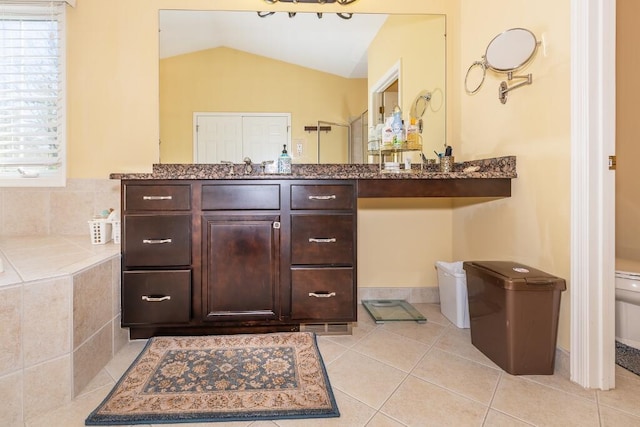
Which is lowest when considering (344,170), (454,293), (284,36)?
(454,293)

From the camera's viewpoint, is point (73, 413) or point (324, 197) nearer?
point (73, 413)

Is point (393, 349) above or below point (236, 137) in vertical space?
below

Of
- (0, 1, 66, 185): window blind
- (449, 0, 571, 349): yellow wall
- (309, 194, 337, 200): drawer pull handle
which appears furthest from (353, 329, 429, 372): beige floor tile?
(0, 1, 66, 185): window blind

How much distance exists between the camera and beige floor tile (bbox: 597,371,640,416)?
1.22 metres

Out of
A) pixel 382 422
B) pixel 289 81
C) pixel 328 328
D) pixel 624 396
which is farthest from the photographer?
pixel 289 81

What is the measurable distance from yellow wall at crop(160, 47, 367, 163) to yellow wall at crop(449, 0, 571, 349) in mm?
775

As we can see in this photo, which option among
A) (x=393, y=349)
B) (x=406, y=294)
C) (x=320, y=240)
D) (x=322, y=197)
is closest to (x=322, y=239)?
(x=320, y=240)

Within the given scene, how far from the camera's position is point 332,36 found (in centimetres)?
227

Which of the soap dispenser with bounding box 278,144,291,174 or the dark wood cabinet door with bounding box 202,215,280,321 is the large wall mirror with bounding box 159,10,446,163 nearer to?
the soap dispenser with bounding box 278,144,291,174

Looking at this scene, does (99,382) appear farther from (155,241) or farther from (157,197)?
(157,197)

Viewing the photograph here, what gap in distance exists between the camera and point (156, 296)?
1.68 m

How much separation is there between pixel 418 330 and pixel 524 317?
66 cm

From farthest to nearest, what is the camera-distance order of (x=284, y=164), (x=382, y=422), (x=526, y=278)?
(x=284, y=164) < (x=526, y=278) < (x=382, y=422)

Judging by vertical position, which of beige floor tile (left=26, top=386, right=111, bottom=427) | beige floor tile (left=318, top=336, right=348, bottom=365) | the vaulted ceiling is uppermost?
the vaulted ceiling
